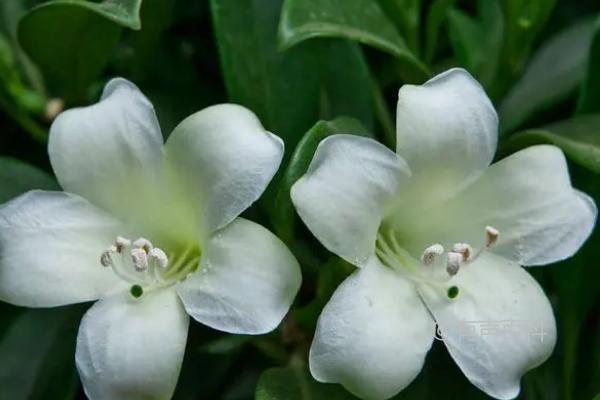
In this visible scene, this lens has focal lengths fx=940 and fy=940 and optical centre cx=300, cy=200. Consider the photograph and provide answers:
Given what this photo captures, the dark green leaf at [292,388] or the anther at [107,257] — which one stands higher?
the anther at [107,257]

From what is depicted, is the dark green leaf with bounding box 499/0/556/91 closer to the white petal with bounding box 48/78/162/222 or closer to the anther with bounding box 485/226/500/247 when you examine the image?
the anther with bounding box 485/226/500/247

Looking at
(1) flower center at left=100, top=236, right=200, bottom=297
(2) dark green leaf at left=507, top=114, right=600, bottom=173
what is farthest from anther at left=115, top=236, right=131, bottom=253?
(2) dark green leaf at left=507, top=114, right=600, bottom=173

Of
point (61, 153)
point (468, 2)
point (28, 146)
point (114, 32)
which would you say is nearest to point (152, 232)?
point (61, 153)

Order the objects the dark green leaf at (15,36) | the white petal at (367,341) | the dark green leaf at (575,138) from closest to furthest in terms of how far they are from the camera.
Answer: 1. the white petal at (367,341)
2. the dark green leaf at (575,138)
3. the dark green leaf at (15,36)

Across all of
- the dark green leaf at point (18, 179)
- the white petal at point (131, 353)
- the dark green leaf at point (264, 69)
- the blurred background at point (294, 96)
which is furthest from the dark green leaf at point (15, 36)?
the white petal at point (131, 353)

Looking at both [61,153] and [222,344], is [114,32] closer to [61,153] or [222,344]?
[61,153]

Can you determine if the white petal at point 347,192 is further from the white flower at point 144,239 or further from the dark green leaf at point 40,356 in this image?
the dark green leaf at point 40,356
